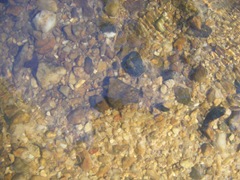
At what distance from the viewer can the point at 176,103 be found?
381 centimetres

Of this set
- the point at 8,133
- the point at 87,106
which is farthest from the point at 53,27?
the point at 8,133

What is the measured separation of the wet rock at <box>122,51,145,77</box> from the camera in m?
3.90

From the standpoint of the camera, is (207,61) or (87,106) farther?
(207,61)

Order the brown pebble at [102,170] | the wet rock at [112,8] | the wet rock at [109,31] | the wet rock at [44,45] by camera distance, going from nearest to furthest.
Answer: the brown pebble at [102,170] < the wet rock at [44,45] < the wet rock at [109,31] < the wet rock at [112,8]

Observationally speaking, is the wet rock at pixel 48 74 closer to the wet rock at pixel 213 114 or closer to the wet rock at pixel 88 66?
the wet rock at pixel 88 66

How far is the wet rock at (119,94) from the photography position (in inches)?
147

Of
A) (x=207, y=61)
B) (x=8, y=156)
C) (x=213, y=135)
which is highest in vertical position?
(x=207, y=61)

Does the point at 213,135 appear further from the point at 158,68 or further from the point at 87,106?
the point at 87,106

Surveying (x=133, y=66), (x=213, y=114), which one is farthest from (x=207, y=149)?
(x=133, y=66)

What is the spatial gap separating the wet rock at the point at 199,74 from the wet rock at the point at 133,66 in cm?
78

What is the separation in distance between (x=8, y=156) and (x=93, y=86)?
4.96 feet

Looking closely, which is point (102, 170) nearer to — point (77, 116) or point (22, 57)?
point (77, 116)

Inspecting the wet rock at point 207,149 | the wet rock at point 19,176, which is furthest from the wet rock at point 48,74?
the wet rock at point 207,149

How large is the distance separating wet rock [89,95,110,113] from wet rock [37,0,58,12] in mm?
1616
